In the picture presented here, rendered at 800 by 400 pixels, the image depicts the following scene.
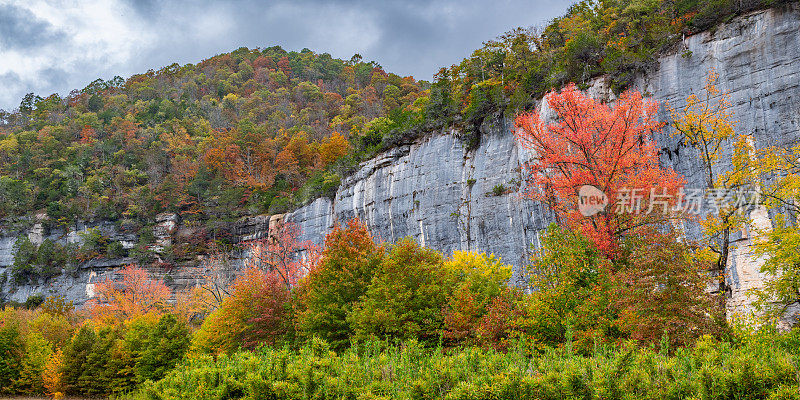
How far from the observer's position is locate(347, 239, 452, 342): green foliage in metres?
15.5

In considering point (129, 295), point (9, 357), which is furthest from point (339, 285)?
point (129, 295)

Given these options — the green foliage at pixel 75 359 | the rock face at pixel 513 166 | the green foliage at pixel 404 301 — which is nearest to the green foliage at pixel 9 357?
the green foliage at pixel 75 359

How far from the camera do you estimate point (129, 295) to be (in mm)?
44531

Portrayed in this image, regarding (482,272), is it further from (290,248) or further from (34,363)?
(290,248)

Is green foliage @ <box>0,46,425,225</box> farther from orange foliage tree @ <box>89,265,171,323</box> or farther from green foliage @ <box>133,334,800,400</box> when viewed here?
green foliage @ <box>133,334,800,400</box>

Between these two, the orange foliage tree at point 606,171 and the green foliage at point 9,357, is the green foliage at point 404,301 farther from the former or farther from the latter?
the green foliage at point 9,357

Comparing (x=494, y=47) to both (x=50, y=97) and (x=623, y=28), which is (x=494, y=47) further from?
(x=50, y=97)

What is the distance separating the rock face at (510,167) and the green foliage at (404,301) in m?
8.78

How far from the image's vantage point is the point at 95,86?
94.9m

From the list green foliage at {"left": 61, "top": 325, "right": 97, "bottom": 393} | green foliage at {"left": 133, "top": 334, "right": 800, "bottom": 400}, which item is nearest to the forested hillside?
green foliage at {"left": 133, "top": 334, "right": 800, "bottom": 400}

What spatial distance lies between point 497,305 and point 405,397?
541 cm

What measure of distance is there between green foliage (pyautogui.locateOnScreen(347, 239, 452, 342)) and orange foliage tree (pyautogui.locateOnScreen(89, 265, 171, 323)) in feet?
98.7

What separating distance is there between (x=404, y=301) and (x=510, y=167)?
54.0ft

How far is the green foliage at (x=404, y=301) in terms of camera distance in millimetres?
15461
